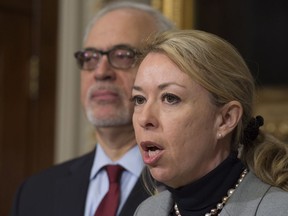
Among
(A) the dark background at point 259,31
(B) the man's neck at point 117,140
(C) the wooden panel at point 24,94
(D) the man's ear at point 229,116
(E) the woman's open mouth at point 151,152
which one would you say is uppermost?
(D) the man's ear at point 229,116

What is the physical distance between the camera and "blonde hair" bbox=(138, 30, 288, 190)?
1.86 meters

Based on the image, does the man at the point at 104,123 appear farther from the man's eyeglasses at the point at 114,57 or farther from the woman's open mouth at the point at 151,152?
the woman's open mouth at the point at 151,152

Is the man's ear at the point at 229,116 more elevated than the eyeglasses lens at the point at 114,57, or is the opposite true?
the man's ear at the point at 229,116

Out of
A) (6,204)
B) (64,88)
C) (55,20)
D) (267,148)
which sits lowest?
(6,204)

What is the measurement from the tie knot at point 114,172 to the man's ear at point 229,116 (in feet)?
2.47

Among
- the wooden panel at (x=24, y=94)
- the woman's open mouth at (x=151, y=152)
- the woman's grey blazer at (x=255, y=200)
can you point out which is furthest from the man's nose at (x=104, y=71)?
the wooden panel at (x=24, y=94)

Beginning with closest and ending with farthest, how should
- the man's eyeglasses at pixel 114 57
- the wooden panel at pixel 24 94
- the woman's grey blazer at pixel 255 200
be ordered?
the woman's grey blazer at pixel 255 200 < the man's eyeglasses at pixel 114 57 < the wooden panel at pixel 24 94

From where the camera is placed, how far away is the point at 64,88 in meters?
3.95

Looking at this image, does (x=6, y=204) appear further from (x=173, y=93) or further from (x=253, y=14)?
(x=173, y=93)

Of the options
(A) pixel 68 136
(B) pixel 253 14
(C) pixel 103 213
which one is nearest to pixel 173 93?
(C) pixel 103 213

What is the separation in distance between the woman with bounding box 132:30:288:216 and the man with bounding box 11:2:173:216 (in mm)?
620

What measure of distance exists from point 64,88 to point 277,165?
223 cm

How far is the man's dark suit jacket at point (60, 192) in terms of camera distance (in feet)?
8.36

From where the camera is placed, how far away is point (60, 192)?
2695 millimetres
